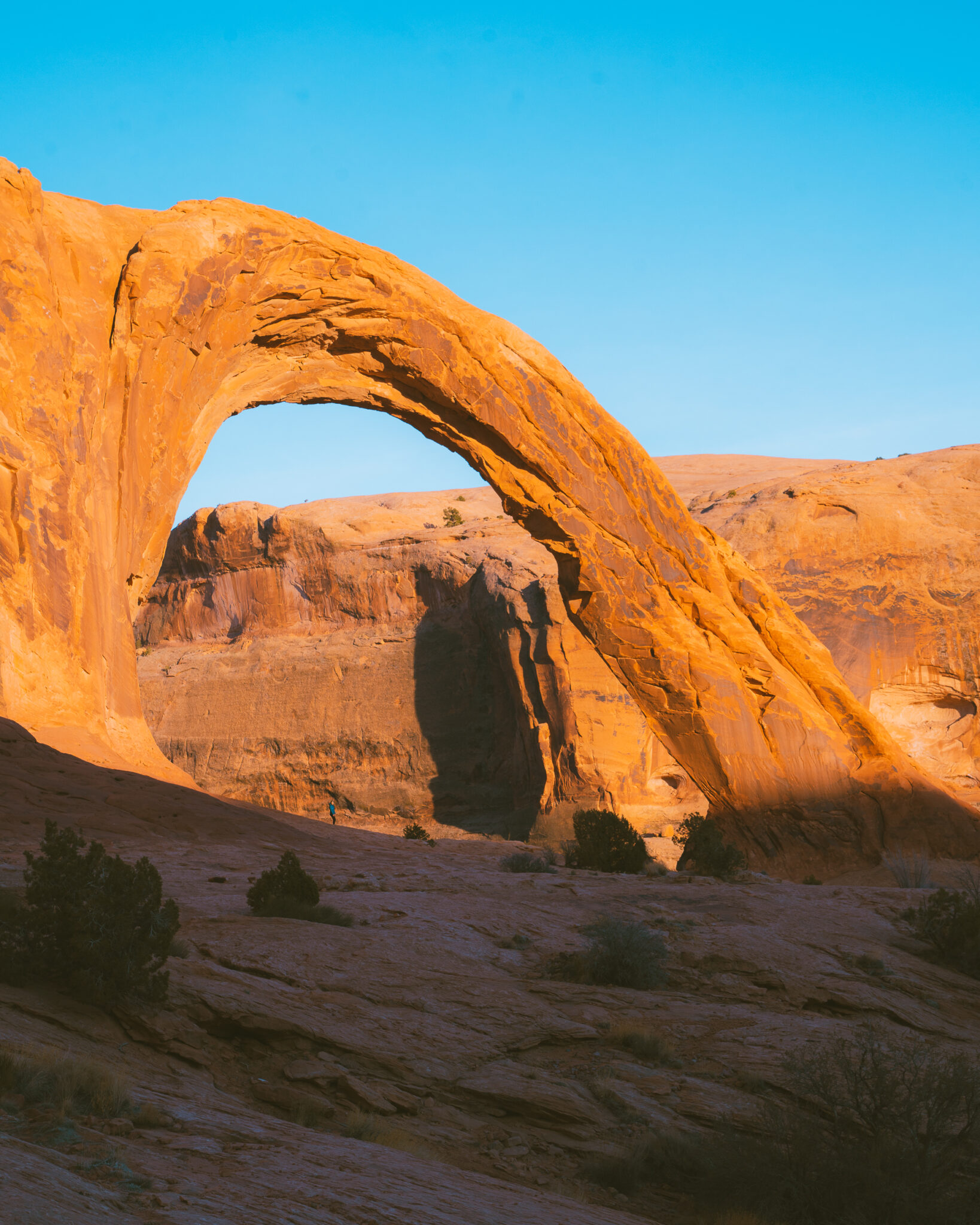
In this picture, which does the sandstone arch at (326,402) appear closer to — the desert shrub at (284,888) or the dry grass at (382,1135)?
the desert shrub at (284,888)

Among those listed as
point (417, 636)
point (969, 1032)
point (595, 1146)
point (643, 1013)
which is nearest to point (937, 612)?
point (417, 636)

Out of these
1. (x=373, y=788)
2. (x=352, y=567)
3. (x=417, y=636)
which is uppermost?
(x=352, y=567)

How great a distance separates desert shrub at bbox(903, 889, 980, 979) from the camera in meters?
10.6

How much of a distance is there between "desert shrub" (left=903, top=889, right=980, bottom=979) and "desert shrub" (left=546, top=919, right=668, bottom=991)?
3899 mm

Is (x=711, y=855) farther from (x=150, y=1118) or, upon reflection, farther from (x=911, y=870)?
(x=150, y=1118)

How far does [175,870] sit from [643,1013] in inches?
201

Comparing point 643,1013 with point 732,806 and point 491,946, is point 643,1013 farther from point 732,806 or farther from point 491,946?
point 732,806

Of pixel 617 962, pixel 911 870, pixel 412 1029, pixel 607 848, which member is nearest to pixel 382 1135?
pixel 412 1029

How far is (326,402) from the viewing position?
21.0 metres

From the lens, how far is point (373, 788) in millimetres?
35781

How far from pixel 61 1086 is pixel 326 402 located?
712 inches

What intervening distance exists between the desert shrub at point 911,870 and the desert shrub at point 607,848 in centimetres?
428

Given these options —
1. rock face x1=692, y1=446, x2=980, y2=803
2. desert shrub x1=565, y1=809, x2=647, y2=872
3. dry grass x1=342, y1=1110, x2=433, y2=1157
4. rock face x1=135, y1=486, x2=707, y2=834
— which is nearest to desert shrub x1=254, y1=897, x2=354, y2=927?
dry grass x1=342, y1=1110, x2=433, y2=1157

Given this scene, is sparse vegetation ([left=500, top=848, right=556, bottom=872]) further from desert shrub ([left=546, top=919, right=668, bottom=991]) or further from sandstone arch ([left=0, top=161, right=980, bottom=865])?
sandstone arch ([left=0, top=161, right=980, bottom=865])
